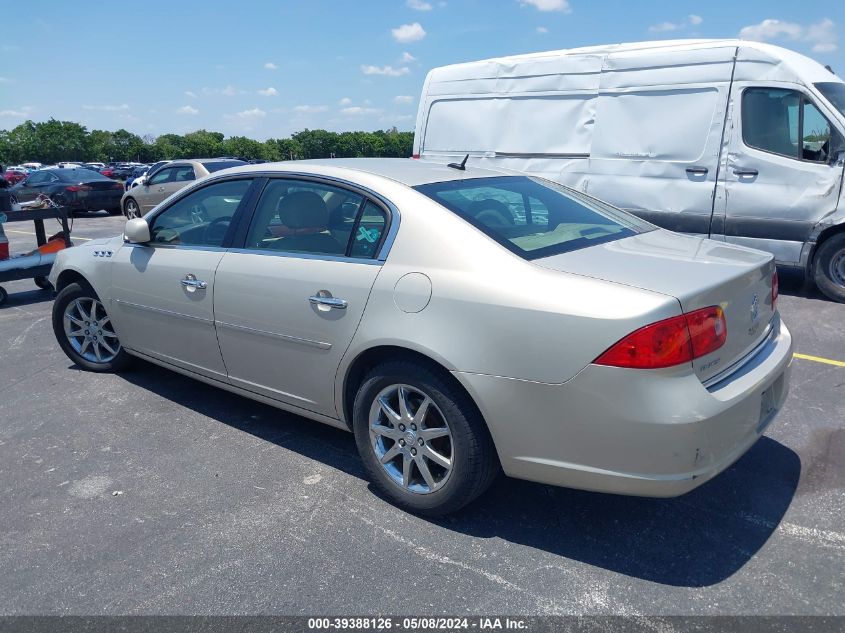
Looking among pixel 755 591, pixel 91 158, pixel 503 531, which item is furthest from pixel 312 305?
pixel 91 158

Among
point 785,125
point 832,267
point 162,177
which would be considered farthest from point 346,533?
point 162,177

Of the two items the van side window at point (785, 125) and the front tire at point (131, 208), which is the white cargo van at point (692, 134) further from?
the front tire at point (131, 208)

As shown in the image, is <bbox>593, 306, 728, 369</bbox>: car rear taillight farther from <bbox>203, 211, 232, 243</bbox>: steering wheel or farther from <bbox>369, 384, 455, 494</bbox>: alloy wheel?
<bbox>203, 211, 232, 243</bbox>: steering wheel

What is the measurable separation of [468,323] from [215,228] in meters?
1.98

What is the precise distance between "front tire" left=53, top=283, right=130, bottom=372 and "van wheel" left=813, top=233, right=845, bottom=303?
634cm

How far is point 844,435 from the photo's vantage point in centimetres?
395

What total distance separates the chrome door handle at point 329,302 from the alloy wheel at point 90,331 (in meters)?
2.27

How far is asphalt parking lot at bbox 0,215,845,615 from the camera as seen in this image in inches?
105

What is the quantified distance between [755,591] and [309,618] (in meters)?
1.62

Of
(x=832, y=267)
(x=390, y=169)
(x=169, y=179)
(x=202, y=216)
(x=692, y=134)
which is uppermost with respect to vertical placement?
(x=692, y=134)

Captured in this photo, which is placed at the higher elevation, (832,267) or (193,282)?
(193,282)

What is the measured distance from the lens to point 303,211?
3.78 meters

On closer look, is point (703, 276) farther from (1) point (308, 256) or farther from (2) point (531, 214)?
(1) point (308, 256)

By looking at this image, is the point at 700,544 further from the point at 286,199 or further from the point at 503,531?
the point at 286,199
